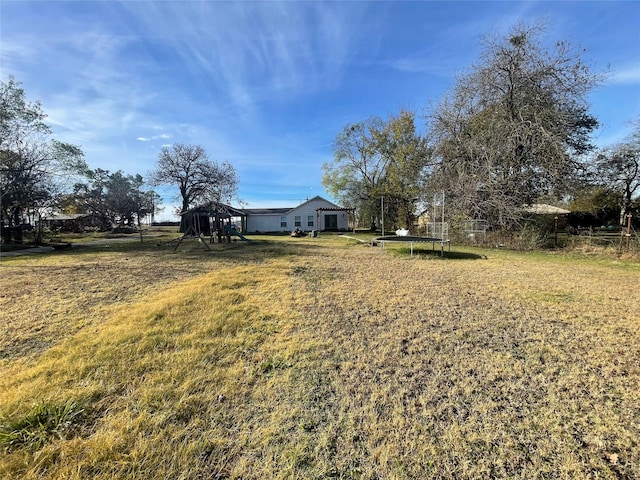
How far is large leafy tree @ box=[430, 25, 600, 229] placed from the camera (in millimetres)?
12453

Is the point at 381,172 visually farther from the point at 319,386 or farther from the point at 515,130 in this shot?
the point at 319,386

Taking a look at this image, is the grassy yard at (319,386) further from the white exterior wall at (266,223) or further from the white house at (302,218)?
the white exterior wall at (266,223)

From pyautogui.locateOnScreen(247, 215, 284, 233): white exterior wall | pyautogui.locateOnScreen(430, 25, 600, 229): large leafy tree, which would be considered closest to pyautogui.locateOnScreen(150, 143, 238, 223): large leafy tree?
pyautogui.locateOnScreen(247, 215, 284, 233): white exterior wall

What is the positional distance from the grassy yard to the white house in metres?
25.8

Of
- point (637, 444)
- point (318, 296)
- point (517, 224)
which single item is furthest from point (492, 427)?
point (517, 224)

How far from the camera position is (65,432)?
1.85m

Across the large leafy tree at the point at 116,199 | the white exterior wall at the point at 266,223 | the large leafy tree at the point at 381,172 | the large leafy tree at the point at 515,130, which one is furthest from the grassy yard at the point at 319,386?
the large leafy tree at the point at 116,199

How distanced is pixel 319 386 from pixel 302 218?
94.2 ft

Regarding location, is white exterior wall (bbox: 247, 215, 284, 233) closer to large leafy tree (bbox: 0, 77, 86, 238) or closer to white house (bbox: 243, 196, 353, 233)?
white house (bbox: 243, 196, 353, 233)

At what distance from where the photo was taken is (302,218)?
101 ft

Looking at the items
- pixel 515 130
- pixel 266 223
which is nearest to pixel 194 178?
pixel 266 223

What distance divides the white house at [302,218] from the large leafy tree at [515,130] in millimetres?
16846

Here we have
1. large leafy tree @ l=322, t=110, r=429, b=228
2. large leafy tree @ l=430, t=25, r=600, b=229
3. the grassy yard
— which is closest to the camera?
the grassy yard

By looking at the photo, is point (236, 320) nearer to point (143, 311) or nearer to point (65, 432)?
point (143, 311)
